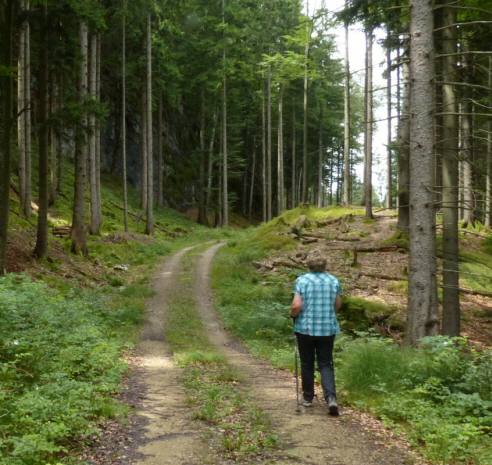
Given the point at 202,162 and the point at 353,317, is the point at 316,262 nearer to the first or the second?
the point at 353,317

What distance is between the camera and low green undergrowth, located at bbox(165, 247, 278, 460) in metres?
4.15

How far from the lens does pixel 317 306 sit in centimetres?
520

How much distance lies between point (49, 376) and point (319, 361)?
321cm

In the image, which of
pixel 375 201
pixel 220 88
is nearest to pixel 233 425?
pixel 220 88

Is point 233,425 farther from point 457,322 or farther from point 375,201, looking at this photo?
point 375,201

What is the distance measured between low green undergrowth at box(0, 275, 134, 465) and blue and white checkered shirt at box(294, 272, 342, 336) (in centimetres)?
245

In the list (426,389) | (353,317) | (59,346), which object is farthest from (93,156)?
(426,389)

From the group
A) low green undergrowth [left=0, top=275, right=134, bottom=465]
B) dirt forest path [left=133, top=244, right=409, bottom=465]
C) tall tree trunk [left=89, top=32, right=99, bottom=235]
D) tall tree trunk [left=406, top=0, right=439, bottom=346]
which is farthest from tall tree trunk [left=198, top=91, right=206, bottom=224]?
dirt forest path [left=133, top=244, right=409, bottom=465]

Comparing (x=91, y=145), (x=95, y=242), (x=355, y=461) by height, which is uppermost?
(x=91, y=145)

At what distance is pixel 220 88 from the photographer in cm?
3306

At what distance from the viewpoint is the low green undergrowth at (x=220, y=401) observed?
4.15m

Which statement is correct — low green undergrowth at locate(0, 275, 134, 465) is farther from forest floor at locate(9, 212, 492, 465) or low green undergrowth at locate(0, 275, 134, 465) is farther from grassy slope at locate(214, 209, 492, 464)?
grassy slope at locate(214, 209, 492, 464)

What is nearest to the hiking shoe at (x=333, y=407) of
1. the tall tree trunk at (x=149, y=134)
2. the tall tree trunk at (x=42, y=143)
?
the tall tree trunk at (x=42, y=143)

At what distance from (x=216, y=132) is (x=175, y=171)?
19.2ft
